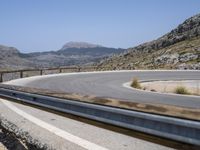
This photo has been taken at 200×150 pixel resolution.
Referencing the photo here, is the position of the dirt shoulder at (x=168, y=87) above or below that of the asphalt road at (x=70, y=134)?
below

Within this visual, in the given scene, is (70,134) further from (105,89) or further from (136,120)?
(105,89)

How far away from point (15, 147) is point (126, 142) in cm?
202

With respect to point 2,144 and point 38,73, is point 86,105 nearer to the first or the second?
point 2,144

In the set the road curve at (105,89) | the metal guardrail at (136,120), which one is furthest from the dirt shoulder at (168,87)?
the metal guardrail at (136,120)

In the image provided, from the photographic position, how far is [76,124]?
29.5 ft

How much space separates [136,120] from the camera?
7.23m

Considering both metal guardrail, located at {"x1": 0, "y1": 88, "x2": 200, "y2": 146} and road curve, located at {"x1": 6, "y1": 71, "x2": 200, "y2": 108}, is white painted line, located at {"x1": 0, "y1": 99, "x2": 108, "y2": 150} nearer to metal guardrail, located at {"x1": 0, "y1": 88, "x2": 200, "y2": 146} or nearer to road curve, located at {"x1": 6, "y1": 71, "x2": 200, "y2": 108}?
metal guardrail, located at {"x1": 0, "y1": 88, "x2": 200, "y2": 146}

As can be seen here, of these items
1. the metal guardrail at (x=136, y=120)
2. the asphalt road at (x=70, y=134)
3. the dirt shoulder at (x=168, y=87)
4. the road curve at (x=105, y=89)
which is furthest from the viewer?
the dirt shoulder at (x=168, y=87)

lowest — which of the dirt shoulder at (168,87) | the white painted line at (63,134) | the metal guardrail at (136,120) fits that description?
the dirt shoulder at (168,87)

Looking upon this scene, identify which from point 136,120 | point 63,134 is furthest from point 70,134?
point 136,120

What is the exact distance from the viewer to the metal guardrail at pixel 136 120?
5.73 m

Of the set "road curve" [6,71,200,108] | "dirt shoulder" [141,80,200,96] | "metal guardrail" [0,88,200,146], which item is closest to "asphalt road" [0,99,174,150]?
"metal guardrail" [0,88,200,146]

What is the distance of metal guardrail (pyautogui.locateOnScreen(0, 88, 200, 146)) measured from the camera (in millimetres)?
5726

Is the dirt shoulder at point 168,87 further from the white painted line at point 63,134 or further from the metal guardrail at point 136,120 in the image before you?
the white painted line at point 63,134
